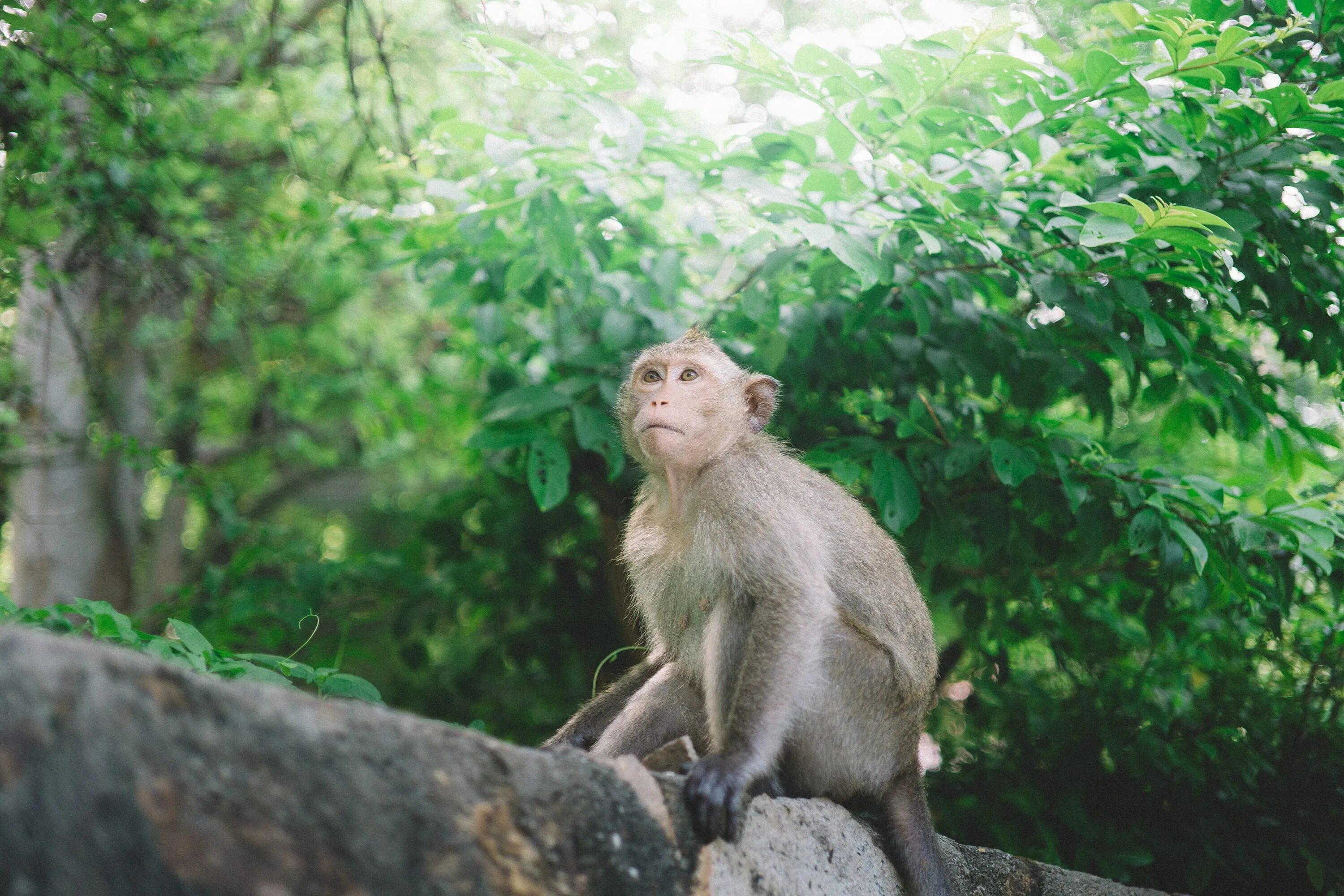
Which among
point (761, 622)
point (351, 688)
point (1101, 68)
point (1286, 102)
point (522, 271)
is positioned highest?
point (1101, 68)

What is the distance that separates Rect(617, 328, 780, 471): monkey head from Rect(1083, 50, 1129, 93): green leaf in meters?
1.61

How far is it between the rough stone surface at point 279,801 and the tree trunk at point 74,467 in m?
4.55

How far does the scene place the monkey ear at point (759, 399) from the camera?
3885 mm

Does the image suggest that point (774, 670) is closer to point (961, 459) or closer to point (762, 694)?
point (762, 694)

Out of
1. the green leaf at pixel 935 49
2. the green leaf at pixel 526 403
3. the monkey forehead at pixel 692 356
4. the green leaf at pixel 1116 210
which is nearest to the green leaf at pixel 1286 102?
the green leaf at pixel 1116 210

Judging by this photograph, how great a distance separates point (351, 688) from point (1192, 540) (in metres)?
3.07

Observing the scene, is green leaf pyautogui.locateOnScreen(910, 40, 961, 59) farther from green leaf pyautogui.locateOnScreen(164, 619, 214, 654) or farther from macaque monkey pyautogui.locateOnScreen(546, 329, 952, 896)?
green leaf pyautogui.locateOnScreen(164, 619, 214, 654)

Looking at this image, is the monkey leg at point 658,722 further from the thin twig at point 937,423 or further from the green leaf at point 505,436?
the thin twig at point 937,423

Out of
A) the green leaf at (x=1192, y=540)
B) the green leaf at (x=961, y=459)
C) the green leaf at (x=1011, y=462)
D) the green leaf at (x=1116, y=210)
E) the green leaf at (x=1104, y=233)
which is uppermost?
the green leaf at (x=1116, y=210)

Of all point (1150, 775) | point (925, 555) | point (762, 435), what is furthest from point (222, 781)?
point (1150, 775)

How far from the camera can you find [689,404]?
3.63 m

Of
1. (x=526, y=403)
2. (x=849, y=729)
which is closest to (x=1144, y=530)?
(x=849, y=729)

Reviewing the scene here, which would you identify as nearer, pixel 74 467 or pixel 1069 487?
pixel 1069 487

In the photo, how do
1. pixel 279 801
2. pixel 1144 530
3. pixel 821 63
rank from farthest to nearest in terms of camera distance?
pixel 1144 530, pixel 821 63, pixel 279 801
